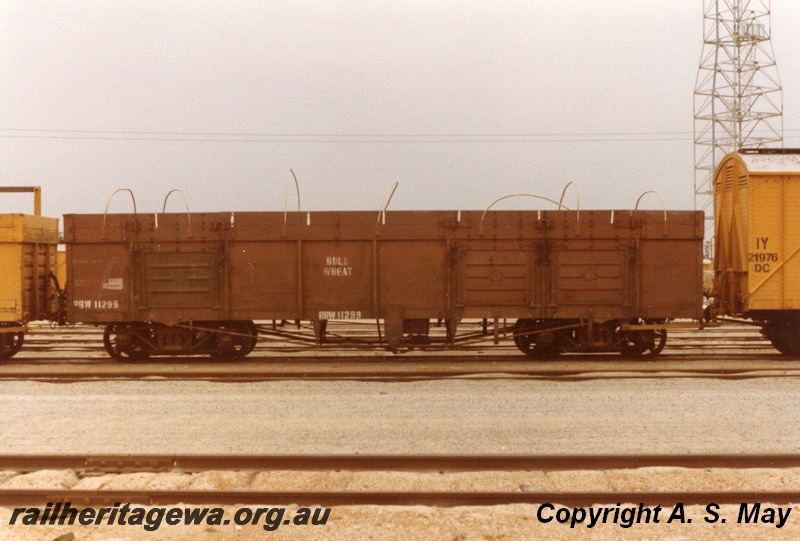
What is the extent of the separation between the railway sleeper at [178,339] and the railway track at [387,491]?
642 centimetres

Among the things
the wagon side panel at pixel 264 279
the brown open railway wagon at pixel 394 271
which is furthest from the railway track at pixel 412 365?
the wagon side panel at pixel 264 279

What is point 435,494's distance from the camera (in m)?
5.25

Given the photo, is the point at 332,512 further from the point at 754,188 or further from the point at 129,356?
the point at 754,188

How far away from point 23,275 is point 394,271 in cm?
729

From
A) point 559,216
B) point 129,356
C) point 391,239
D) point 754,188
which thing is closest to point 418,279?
point 391,239

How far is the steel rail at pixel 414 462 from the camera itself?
606 cm

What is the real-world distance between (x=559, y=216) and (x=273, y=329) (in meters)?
6.06

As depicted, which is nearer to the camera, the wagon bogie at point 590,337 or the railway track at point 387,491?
the railway track at point 387,491

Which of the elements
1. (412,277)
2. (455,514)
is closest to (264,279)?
(412,277)

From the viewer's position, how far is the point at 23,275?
12711 millimetres

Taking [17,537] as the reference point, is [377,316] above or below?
above

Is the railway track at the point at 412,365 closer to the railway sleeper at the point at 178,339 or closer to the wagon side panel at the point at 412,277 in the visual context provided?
the railway sleeper at the point at 178,339

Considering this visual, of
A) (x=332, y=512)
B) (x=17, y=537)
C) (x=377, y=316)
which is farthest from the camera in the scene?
(x=377, y=316)

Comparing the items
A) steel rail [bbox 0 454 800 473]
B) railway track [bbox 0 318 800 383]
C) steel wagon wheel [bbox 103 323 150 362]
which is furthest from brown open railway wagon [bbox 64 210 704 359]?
steel rail [bbox 0 454 800 473]
